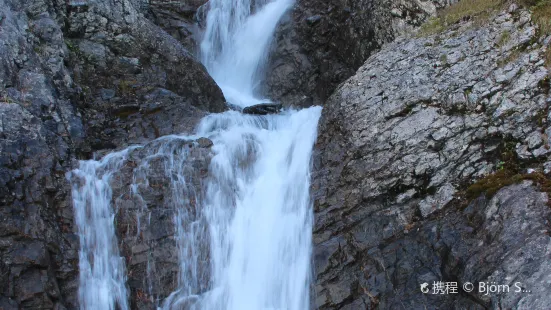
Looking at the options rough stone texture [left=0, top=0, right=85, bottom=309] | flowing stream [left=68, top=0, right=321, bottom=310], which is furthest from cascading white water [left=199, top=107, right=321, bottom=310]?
rough stone texture [left=0, top=0, right=85, bottom=309]

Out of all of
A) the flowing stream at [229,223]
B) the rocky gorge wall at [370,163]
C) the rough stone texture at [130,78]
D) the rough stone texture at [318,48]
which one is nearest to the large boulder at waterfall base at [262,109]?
the rough stone texture at [130,78]

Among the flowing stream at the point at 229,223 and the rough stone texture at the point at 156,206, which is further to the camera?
the rough stone texture at the point at 156,206

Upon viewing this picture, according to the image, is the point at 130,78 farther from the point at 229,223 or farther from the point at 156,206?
the point at 229,223

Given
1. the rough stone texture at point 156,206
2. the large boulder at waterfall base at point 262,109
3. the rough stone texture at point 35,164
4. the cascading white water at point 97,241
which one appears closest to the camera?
the rough stone texture at point 35,164

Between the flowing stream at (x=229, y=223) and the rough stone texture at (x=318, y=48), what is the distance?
337cm

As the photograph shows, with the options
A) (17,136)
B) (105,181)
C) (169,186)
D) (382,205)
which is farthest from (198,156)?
(382,205)

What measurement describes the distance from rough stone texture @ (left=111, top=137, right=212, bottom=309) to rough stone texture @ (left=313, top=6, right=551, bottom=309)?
2.60 metres

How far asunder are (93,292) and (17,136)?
3.28 m

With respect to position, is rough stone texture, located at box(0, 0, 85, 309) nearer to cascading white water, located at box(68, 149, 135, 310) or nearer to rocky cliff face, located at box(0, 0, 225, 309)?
rocky cliff face, located at box(0, 0, 225, 309)

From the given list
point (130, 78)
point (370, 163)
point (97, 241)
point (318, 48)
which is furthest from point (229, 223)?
point (318, 48)

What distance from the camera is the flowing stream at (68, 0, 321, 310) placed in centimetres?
874

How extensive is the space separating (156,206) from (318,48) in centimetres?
854

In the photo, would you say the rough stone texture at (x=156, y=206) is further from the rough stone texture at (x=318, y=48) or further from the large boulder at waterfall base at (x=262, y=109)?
the rough stone texture at (x=318, y=48)

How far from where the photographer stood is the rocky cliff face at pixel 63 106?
326 inches
